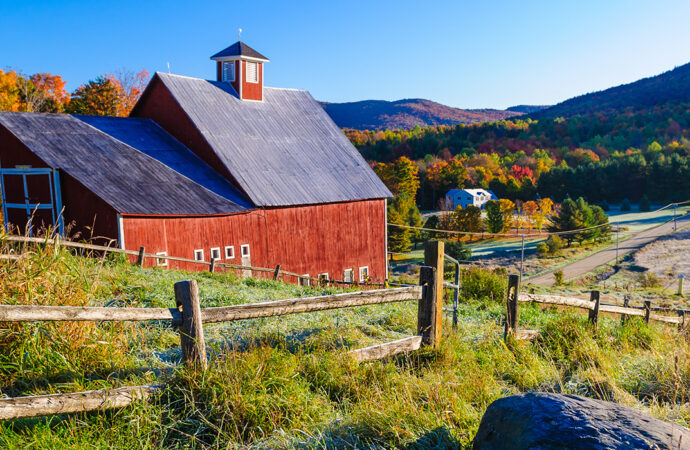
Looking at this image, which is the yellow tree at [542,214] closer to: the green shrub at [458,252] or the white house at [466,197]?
the white house at [466,197]

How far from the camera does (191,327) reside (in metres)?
4.46

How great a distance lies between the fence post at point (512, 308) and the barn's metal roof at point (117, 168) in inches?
504

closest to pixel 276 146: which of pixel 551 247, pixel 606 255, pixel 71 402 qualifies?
pixel 71 402

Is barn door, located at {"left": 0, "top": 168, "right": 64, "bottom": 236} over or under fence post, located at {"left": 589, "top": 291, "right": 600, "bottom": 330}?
over

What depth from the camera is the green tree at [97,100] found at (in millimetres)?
44625

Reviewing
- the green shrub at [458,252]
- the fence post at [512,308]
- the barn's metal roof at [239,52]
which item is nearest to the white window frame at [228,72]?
the barn's metal roof at [239,52]

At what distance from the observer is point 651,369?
6.00 m

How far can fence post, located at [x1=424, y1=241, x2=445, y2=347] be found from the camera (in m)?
6.02

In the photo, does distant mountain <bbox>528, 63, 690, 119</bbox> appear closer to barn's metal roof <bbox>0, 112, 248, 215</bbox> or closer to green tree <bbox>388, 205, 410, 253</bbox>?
green tree <bbox>388, 205, 410, 253</bbox>

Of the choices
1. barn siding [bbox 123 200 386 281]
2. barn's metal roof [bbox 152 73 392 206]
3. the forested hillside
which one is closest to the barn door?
barn siding [bbox 123 200 386 281]

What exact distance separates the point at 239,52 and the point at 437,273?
21987 millimetres

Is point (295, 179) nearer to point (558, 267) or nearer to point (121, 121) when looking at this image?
point (121, 121)

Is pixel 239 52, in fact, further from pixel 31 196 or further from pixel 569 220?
pixel 569 220

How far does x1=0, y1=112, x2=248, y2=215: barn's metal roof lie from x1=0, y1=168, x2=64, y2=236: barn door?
751 millimetres
